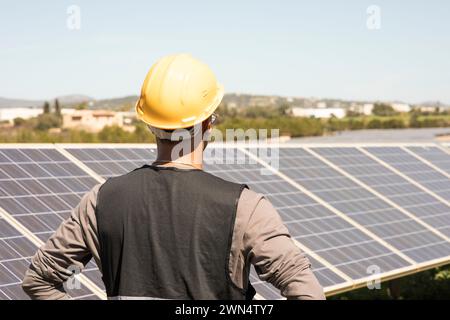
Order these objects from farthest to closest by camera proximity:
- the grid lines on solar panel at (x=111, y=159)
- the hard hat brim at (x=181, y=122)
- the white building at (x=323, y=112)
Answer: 1. the white building at (x=323, y=112)
2. the grid lines on solar panel at (x=111, y=159)
3. the hard hat brim at (x=181, y=122)

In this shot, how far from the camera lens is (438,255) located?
13.6m


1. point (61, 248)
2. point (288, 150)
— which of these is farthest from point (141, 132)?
point (61, 248)

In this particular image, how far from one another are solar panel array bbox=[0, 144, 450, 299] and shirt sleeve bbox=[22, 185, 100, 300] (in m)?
4.76

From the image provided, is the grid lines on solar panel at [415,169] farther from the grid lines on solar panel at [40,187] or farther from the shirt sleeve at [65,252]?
the shirt sleeve at [65,252]

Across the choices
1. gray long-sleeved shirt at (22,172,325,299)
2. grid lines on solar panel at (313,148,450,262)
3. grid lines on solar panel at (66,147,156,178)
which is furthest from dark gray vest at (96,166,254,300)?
grid lines on solar panel at (313,148,450,262)

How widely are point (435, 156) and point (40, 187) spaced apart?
12.9m

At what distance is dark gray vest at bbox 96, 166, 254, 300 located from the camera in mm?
3039

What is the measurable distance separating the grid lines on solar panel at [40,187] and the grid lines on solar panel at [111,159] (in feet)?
1.24

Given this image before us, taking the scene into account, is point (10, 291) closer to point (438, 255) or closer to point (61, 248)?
point (61, 248)

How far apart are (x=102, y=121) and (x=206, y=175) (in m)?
125

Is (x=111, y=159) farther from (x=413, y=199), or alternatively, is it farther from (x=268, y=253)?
(x=268, y=253)

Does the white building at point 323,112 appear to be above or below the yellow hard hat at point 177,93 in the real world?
below

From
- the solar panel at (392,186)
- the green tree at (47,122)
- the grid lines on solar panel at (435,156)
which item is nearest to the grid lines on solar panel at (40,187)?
the solar panel at (392,186)

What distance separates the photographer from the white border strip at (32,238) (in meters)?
8.55
